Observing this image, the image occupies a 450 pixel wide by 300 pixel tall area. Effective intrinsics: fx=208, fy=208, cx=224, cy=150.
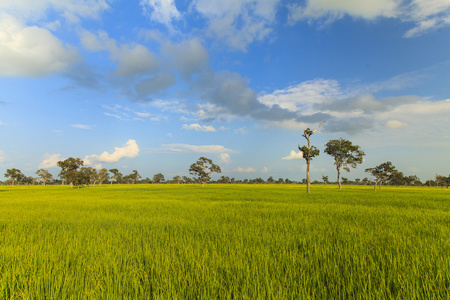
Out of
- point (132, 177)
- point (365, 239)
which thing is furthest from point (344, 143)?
point (132, 177)

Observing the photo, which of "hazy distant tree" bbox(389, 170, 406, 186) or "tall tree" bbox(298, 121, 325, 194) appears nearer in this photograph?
"tall tree" bbox(298, 121, 325, 194)

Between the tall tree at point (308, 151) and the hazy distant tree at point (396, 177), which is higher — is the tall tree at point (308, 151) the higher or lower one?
the higher one

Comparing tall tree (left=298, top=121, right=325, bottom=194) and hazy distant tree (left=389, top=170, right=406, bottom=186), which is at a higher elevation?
tall tree (left=298, top=121, right=325, bottom=194)

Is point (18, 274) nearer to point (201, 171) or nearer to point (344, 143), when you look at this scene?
point (344, 143)

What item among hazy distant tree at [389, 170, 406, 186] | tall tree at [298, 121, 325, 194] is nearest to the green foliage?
tall tree at [298, 121, 325, 194]

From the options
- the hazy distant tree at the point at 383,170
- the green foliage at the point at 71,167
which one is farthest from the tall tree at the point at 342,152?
the green foliage at the point at 71,167

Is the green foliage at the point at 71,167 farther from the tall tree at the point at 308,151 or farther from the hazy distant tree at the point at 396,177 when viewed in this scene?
the hazy distant tree at the point at 396,177

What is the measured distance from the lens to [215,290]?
254cm

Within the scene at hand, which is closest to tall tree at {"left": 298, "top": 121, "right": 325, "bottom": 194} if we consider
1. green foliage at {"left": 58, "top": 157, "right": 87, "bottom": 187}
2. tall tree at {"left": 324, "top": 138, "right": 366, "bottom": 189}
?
tall tree at {"left": 324, "top": 138, "right": 366, "bottom": 189}

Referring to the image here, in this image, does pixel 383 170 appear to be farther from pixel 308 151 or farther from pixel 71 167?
pixel 71 167

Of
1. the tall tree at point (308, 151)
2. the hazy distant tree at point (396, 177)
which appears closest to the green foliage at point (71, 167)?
the tall tree at point (308, 151)

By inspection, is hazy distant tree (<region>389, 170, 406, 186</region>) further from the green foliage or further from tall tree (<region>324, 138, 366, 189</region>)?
the green foliage

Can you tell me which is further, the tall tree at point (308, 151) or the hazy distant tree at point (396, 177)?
the hazy distant tree at point (396, 177)

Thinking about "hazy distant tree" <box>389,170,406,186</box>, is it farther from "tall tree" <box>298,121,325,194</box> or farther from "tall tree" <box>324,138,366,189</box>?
"tall tree" <box>298,121,325,194</box>
